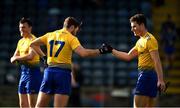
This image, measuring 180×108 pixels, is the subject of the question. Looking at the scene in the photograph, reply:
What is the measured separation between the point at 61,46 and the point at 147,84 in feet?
4.81

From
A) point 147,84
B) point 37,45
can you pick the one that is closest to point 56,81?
point 37,45

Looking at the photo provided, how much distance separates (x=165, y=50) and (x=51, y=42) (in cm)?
1021

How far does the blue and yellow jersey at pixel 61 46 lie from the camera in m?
8.83

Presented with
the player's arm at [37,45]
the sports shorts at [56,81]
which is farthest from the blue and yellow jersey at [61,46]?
the player's arm at [37,45]

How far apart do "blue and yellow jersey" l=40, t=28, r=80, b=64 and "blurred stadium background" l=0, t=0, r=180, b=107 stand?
8.25 meters

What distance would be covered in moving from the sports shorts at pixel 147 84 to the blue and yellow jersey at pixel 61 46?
3.77 ft

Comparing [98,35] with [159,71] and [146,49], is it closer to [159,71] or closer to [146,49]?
[146,49]

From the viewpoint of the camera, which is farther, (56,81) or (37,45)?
(37,45)

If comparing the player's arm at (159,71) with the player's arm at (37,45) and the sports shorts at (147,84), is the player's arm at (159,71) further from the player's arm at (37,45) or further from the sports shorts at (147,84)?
the player's arm at (37,45)

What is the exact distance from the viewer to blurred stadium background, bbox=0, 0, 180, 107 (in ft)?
57.5

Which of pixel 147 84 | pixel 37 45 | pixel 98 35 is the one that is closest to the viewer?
pixel 147 84

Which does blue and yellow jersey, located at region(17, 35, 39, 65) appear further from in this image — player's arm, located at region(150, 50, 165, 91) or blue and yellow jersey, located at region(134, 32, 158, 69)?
player's arm, located at region(150, 50, 165, 91)

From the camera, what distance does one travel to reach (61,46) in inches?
348

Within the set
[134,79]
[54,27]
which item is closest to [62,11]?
[54,27]
